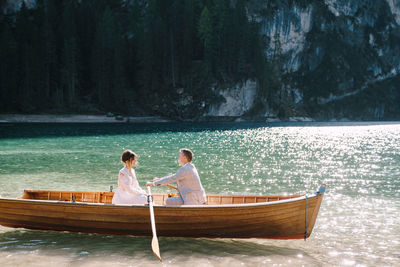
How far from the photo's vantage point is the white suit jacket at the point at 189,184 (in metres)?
8.88

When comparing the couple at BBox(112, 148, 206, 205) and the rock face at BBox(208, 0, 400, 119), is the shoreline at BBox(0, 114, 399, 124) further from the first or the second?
the couple at BBox(112, 148, 206, 205)

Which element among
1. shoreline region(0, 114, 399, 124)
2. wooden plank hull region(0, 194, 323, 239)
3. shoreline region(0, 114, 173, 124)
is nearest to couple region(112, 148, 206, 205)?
wooden plank hull region(0, 194, 323, 239)

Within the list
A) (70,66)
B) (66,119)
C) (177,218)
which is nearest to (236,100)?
(70,66)

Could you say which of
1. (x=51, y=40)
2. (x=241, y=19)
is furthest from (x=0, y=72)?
(x=241, y=19)

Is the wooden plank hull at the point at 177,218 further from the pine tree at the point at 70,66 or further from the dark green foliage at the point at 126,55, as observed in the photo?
the pine tree at the point at 70,66

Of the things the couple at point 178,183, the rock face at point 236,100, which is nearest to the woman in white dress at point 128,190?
the couple at point 178,183

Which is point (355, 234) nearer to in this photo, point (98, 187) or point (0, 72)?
point (98, 187)

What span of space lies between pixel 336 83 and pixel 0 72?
105m

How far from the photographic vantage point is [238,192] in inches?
600

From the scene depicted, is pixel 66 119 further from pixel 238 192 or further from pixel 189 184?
pixel 189 184

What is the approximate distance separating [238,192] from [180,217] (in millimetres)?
6670

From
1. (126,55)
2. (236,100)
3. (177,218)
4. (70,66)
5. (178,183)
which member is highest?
(126,55)

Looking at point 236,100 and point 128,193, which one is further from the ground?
point 236,100

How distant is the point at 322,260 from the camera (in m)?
8.16
